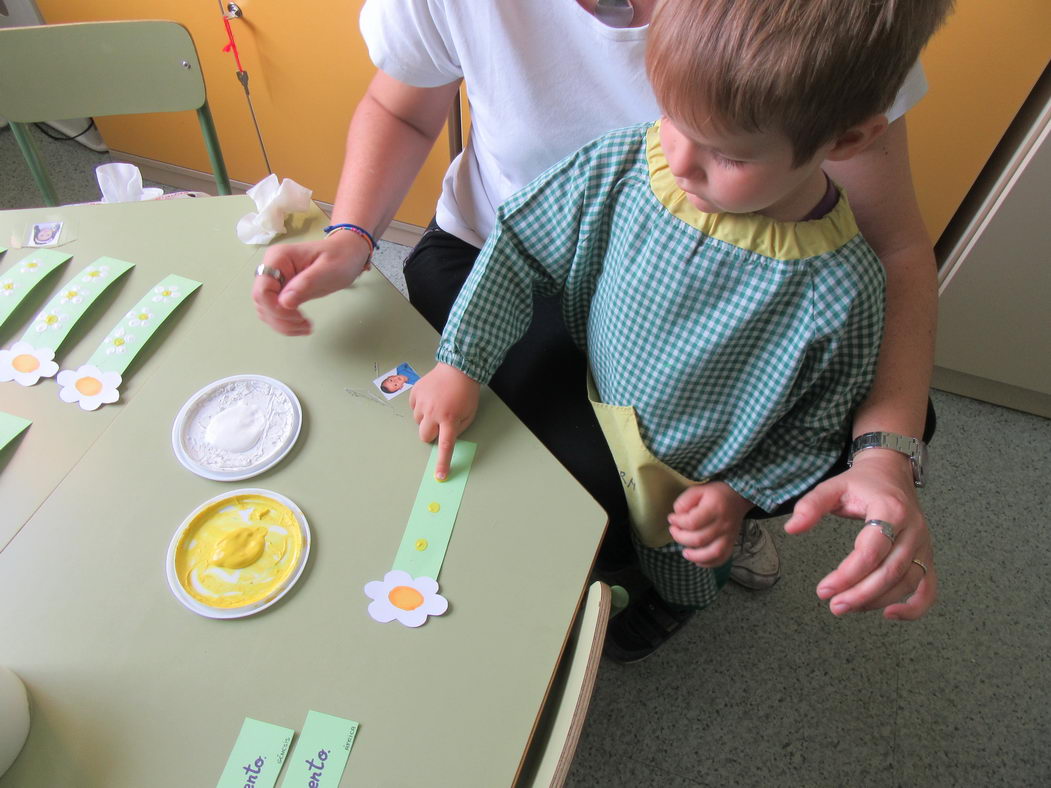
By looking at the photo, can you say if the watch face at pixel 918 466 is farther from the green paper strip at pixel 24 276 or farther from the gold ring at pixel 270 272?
the green paper strip at pixel 24 276

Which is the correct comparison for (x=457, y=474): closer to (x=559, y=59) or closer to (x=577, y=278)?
(x=577, y=278)

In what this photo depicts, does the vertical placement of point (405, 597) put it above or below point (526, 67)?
below

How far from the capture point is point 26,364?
2.29 ft

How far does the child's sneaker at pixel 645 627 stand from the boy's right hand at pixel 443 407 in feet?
2.24

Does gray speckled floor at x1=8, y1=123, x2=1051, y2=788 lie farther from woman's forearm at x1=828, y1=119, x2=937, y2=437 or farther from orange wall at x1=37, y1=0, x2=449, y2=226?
orange wall at x1=37, y1=0, x2=449, y2=226

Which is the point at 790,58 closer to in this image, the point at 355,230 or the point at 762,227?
the point at 762,227

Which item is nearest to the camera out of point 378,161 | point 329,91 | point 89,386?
point 89,386

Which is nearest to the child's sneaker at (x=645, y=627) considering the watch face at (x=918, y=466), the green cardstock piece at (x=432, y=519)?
the watch face at (x=918, y=466)

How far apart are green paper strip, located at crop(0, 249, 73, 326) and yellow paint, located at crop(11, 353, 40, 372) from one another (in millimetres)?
58

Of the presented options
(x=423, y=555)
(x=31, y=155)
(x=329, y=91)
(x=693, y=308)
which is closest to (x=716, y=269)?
(x=693, y=308)

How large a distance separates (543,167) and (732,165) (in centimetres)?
37

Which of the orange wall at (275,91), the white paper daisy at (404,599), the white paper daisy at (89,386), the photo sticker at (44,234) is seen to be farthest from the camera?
the orange wall at (275,91)

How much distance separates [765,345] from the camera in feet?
2.30

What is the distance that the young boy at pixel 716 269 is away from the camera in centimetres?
47
